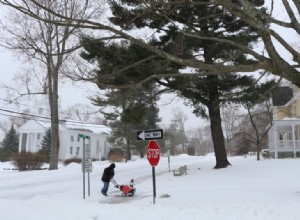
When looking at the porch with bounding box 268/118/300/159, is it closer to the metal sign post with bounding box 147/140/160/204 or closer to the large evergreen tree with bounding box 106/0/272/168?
the large evergreen tree with bounding box 106/0/272/168

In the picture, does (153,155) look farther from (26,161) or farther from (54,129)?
(26,161)

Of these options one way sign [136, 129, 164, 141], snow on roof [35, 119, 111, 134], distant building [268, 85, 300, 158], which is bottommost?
one way sign [136, 129, 164, 141]

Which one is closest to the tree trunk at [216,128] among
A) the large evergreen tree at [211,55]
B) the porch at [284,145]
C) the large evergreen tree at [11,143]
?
Result: the large evergreen tree at [211,55]

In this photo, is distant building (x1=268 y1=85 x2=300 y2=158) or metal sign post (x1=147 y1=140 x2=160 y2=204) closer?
metal sign post (x1=147 y1=140 x2=160 y2=204)

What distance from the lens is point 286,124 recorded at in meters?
37.2

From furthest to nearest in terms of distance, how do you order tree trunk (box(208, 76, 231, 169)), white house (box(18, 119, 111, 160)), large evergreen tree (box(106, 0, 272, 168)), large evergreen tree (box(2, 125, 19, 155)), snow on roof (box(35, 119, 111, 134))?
large evergreen tree (box(2, 125, 19, 155)) → snow on roof (box(35, 119, 111, 134)) → white house (box(18, 119, 111, 160)) → tree trunk (box(208, 76, 231, 169)) → large evergreen tree (box(106, 0, 272, 168))

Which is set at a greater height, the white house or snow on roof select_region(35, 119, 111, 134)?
snow on roof select_region(35, 119, 111, 134)

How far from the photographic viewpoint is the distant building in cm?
3578

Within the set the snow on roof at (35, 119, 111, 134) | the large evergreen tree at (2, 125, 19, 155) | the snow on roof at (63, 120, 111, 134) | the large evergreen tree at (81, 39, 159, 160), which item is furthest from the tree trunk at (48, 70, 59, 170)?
the large evergreen tree at (2, 125, 19, 155)

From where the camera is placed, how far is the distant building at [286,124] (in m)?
35.8

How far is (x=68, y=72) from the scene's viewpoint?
1299 cm

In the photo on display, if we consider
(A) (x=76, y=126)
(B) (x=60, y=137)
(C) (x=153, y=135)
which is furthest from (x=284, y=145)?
(A) (x=76, y=126)

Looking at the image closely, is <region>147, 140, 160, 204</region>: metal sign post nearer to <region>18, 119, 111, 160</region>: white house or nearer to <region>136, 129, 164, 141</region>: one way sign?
<region>136, 129, 164, 141</region>: one way sign

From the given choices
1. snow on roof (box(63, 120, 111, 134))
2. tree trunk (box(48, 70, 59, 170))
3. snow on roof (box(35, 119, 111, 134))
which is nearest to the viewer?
tree trunk (box(48, 70, 59, 170))
